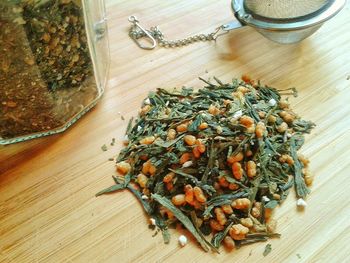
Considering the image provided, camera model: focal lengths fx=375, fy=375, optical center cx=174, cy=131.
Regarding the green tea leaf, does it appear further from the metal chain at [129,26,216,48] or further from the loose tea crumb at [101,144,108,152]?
the metal chain at [129,26,216,48]

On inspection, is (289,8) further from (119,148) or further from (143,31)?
(119,148)

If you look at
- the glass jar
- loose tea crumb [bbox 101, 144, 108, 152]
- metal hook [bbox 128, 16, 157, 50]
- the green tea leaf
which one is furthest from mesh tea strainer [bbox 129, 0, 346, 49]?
the green tea leaf

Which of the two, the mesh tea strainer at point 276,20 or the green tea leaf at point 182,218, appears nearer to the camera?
the green tea leaf at point 182,218

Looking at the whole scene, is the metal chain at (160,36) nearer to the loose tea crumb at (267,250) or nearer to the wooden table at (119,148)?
the wooden table at (119,148)

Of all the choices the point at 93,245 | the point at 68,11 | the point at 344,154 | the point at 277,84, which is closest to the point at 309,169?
the point at 344,154

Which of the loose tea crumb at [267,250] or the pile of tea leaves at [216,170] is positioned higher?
the pile of tea leaves at [216,170]

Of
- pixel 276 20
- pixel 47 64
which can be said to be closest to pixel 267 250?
pixel 47 64

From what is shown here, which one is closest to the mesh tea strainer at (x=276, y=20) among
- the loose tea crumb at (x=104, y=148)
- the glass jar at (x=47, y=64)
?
the glass jar at (x=47, y=64)
